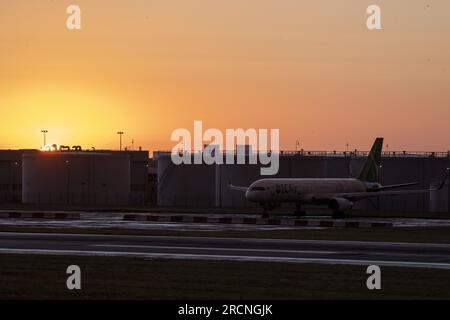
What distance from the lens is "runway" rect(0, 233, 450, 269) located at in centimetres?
3594

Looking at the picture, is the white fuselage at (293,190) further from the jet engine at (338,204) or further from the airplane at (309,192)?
the jet engine at (338,204)

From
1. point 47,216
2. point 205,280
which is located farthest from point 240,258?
point 47,216

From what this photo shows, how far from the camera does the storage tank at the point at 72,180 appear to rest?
122 m

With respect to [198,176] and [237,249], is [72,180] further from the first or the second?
[237,249]

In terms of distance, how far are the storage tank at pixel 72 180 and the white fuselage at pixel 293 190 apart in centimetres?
4163

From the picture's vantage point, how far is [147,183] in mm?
155625

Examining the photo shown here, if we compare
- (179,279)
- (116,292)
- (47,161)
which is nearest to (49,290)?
(116,292)

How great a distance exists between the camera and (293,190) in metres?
85.5

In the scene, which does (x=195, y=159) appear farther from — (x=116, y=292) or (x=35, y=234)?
(x=116, y=292)

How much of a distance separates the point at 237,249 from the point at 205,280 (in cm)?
1240

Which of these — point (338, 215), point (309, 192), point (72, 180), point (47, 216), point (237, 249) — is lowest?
point (338, 215)

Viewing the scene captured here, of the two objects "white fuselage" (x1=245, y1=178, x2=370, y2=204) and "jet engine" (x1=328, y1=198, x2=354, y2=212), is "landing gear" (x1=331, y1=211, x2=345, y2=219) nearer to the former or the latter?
"jet engine" (x1=328, y1=198, x2=354, y2=212)

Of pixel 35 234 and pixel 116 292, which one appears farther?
pixel 35 234
